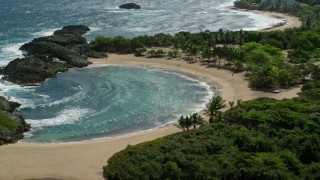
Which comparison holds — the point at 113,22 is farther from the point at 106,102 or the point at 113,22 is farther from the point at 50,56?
the point at 106,102

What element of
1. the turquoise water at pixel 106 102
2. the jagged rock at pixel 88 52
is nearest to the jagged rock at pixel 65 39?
the jagged rock at pixel 88 52

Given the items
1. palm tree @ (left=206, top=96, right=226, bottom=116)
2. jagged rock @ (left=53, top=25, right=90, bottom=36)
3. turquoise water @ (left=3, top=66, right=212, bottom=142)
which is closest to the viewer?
palm tree @ (left=206, top=96, right=226, bottom=116)

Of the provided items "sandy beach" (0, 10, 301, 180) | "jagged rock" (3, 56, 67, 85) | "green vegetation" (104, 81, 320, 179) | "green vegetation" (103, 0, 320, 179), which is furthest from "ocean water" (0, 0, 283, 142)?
"green vegetation" (104, 81, 320, 179)

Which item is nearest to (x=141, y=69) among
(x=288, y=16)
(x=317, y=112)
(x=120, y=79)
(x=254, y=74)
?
(x=120, y=79)

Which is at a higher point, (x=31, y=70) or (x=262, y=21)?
(x=262, y=21)

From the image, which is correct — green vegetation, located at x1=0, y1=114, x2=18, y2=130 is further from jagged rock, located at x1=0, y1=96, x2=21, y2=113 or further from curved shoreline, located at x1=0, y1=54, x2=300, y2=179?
jagged rock, located at x1=0, y1=96, x2=21, y2=113

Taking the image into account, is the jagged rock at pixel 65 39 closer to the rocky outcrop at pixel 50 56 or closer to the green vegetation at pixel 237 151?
the rocky outcrop at pixel 50 56

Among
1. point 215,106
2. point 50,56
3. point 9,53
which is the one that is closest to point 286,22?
point 50,56
